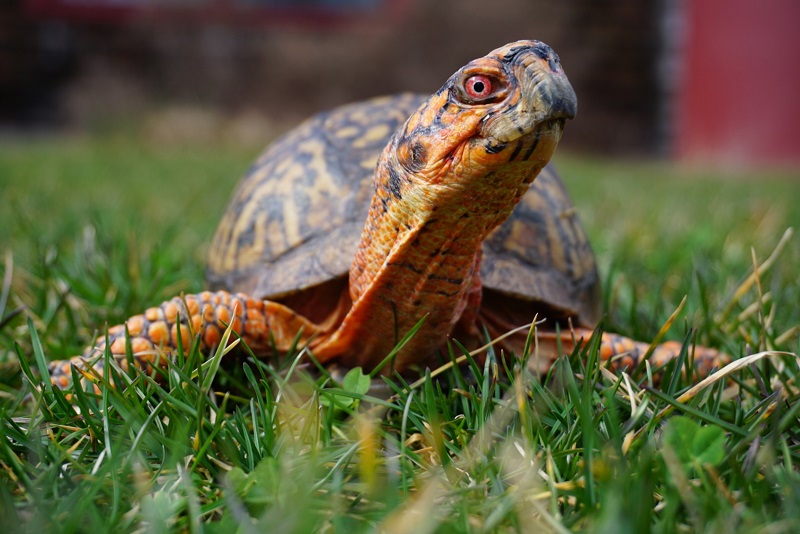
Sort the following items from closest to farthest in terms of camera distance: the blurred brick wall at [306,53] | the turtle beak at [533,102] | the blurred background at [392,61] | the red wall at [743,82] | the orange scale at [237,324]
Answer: the turtle beak at [533,102], the orange scale at [237,324], the red wall at [743,82], the blurred background at [392,61], the blurred brick wall at [306,53]

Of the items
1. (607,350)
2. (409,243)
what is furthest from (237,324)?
(607,350)

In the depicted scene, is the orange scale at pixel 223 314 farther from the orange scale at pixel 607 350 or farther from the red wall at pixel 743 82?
the red wall at pixel 743 82

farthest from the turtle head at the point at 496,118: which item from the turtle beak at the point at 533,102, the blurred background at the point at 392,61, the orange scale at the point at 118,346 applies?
the blurred background at the point at 392,61

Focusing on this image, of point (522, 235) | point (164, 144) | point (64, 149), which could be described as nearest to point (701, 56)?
point (164, 144)

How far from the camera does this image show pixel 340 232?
5.33ft

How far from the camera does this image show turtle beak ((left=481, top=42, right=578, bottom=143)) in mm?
1090

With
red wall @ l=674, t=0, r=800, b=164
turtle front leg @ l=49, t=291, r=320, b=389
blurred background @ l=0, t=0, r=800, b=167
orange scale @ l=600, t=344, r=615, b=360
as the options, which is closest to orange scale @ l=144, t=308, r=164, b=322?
turtle front leg @ l=49, t=291, r=320, b=389

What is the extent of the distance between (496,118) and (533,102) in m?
0.06

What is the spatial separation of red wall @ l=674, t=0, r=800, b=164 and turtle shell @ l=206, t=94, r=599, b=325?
345 inches

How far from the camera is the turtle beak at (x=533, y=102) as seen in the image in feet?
3.58

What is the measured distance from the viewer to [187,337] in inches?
61.6

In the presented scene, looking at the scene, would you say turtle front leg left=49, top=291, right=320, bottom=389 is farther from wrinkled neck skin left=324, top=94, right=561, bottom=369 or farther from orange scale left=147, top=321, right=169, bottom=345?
wrinkled neck skin left=324, top=94, right=561, bottom=369

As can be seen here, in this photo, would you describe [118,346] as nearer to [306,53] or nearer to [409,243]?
[409,243]

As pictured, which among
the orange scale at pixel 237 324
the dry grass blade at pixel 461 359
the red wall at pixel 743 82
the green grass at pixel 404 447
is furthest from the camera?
the red wall at pixel 743 82
